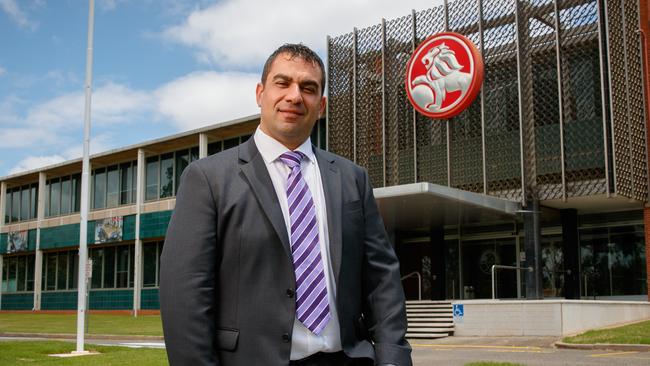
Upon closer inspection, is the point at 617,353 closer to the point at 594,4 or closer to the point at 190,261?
the point at 594,4

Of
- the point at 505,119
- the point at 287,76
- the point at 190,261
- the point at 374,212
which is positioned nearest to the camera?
the point at 190,261

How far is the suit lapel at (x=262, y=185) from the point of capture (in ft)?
8.84

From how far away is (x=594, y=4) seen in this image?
68.8 ft

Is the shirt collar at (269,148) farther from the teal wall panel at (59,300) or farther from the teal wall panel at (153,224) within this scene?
the teal wall panel at (59,300)

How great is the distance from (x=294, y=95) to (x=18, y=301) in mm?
45759

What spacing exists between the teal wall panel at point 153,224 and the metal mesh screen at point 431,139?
15.2m

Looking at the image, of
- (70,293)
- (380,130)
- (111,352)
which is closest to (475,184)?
(380,130)

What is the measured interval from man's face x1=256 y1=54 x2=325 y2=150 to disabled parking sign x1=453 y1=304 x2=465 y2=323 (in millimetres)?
17671

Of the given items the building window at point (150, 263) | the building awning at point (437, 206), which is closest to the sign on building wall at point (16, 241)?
the building window at point (150, 263)

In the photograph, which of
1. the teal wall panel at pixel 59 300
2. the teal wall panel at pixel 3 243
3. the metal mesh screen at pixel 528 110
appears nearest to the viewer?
the metal mesh screen at pixel 528 110

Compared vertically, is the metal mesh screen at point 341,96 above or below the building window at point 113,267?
above

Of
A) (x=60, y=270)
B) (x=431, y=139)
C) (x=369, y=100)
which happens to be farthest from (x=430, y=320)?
(x=60, y=270)

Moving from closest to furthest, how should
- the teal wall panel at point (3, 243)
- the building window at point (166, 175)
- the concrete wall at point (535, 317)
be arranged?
the concrete wall at point (535, 317)
the building window at point (166, 175)
the teal wall panel at point (3, 243)

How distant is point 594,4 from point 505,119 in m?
3.95
